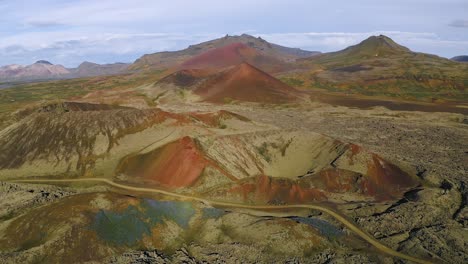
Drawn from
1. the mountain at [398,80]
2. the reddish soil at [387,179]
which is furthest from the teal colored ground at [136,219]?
the mountain at [398,80]

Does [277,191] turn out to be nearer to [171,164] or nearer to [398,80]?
[171,164]

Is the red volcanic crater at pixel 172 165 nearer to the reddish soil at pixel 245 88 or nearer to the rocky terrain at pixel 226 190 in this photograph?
the rocky terrain at pixel 226 190

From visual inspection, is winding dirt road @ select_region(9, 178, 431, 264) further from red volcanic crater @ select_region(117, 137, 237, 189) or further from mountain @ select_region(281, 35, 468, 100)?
mountain @ select_region(281, 35, 468, 100)

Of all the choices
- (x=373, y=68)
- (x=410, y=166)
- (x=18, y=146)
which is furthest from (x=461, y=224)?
(x=373, y=68)

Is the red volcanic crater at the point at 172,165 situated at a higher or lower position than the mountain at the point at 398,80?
lower

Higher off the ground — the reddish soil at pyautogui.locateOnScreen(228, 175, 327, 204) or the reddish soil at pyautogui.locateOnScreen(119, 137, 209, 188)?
the reddish soil at pyautogui.locateOnScreen(119, 137, 209, 188)

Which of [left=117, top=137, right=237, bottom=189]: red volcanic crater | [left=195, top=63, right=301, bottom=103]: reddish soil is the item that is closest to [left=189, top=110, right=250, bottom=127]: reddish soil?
[left=117, top=137, right=237, bottom=189]: red volcanic crater

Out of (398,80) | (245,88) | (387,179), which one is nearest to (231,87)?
(245,88)

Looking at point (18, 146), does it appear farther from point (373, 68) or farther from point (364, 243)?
point (373, 68)
